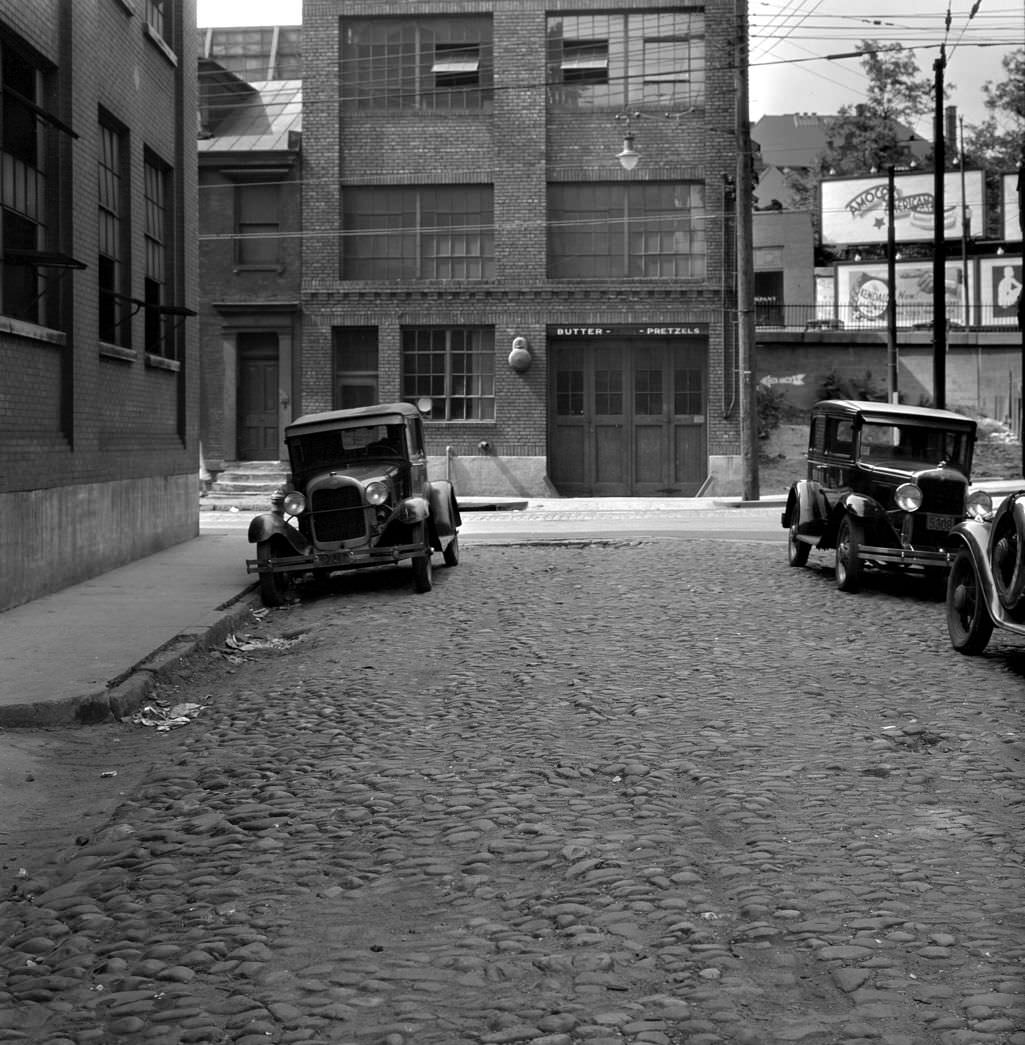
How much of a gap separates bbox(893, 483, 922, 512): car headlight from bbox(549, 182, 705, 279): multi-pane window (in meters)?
19.4

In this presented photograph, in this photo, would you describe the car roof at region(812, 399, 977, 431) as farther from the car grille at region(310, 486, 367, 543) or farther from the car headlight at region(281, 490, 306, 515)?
the car headlight at region(281, 490, 306, 515)

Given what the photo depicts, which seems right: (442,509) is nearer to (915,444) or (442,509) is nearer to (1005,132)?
(915,444)

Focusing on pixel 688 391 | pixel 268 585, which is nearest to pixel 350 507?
pixel 268 585

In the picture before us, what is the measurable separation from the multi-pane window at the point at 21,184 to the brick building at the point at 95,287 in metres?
0.02

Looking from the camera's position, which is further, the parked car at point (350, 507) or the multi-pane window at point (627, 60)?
the multi-pane window at point (627, 60)

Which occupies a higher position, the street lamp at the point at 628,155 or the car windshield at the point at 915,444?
the street lamp at the point at 628,155

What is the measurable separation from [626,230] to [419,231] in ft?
15.3

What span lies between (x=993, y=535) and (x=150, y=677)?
564 centimetres

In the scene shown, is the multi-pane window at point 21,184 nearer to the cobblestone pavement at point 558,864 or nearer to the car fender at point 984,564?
the cobblestone pavement at point 558,864

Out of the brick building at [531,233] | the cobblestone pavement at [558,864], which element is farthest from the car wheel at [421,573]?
the brick building at [531,233]

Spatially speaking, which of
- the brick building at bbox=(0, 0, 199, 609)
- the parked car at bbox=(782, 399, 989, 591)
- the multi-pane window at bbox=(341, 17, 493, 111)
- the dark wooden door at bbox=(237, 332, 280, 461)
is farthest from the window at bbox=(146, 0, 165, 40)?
the multi-pane window at bbox=(341, 17, 493, 111)

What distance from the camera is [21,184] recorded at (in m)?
13.6

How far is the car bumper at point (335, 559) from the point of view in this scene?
13.8 m

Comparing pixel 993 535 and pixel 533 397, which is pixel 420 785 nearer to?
pixel 993 535
